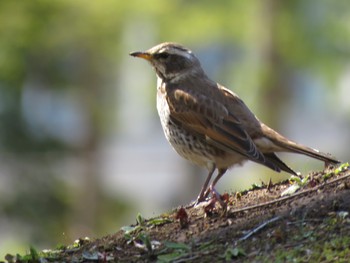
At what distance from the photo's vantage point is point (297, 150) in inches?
359

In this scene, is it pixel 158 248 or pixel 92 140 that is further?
pixel 92 140

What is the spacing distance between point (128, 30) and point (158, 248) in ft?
59.4

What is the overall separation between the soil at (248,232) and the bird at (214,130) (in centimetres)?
104

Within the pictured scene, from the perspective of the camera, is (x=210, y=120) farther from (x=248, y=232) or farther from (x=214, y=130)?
(x=248, y=232)

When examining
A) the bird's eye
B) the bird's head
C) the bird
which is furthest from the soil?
the bird's eye

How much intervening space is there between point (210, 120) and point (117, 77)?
59.4 feet

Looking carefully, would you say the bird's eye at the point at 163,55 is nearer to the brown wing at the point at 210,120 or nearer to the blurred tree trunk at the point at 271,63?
the brown wing at the point at 210,120

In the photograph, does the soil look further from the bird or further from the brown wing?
the brown wing

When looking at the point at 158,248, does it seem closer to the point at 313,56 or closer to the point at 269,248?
the point at 269,248

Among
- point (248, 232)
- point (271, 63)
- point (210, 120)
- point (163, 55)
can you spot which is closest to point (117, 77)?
point (271, 63)

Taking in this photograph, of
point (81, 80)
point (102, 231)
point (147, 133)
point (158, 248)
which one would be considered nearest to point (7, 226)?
point (102, 231)

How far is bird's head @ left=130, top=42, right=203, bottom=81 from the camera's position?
10422mm

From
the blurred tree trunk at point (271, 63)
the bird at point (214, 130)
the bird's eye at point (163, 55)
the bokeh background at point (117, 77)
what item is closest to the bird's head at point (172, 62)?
the bird's eye at point (163, 55)

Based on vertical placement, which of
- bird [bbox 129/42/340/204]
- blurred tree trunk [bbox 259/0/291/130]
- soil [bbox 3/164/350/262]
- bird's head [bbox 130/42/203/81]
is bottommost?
soil [bbox 3/164/350/262]
